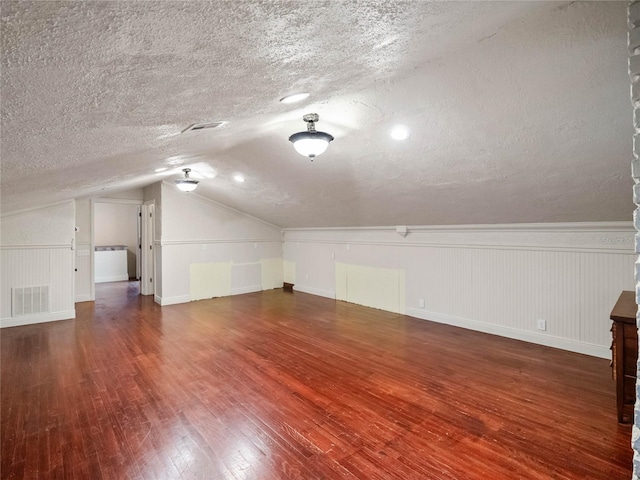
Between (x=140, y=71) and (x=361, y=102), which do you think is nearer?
(x=140, y=71)

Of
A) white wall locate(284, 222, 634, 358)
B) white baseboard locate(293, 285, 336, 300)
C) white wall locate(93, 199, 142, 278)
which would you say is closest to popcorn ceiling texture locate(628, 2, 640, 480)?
white wall locate(284, 222, 634, 358)

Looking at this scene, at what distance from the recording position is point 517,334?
4148mm

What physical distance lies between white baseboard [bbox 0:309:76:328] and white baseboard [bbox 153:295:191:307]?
1.37 metres

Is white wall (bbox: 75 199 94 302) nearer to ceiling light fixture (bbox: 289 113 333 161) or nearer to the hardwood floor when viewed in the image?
the hardwood floor

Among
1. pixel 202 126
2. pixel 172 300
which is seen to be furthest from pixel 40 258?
pixel 202 126

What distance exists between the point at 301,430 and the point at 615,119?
3.04 metres

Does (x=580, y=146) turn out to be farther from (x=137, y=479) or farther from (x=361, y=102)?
(x=137, y=479)

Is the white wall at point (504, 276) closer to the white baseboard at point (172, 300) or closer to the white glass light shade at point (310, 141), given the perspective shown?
the white glass light shade at point (310, 141)

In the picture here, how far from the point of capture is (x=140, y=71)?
1.13 meters

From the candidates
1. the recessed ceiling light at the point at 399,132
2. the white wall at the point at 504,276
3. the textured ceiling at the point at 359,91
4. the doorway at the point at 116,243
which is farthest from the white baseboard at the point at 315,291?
the doorway at the point at 116,243

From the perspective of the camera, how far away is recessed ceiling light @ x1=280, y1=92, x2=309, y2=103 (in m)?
2.02

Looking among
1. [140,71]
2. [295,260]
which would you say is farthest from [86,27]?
[295,260]

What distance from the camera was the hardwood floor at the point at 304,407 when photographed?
200 cm

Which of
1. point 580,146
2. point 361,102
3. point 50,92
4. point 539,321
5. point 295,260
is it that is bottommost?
point 539,321
